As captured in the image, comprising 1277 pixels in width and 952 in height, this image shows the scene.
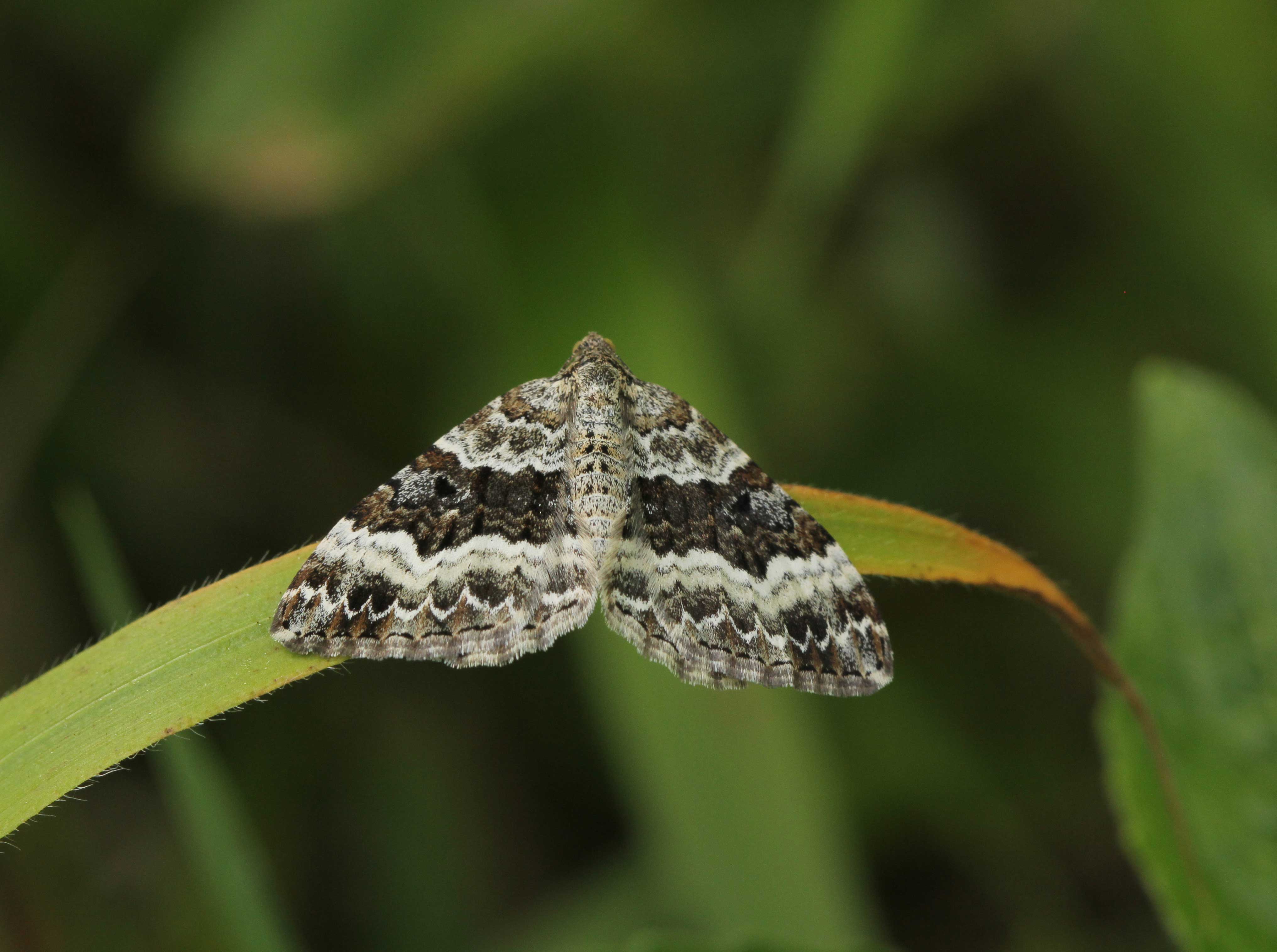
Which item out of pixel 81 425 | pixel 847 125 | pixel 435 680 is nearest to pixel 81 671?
pixel 435 680

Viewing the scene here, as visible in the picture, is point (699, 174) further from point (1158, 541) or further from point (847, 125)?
point (1158, 541)

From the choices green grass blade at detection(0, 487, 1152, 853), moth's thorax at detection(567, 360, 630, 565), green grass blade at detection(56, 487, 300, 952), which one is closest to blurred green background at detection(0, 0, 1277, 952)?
green grass blade at detection(56, 487, 300, 952)

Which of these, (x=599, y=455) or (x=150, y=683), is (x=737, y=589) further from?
(x=150, y=683)

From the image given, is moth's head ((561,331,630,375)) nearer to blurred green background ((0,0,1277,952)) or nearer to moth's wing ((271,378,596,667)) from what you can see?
moth's wing ((271,378,596,667))

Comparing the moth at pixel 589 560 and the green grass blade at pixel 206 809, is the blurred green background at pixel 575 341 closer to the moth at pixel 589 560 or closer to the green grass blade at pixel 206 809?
the green grass blade at pixel 206 809

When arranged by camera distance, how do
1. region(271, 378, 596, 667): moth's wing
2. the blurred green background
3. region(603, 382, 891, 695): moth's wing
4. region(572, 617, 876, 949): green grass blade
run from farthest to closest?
1. the blurred green background
2. region(572, 617, 876, 949): green grass blade
3. region(603, 382, 891, 695): moth's wing
4. region(271, 378, 596, 667): moth's wing

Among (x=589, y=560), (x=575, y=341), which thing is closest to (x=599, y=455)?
(x=589, y=560)
